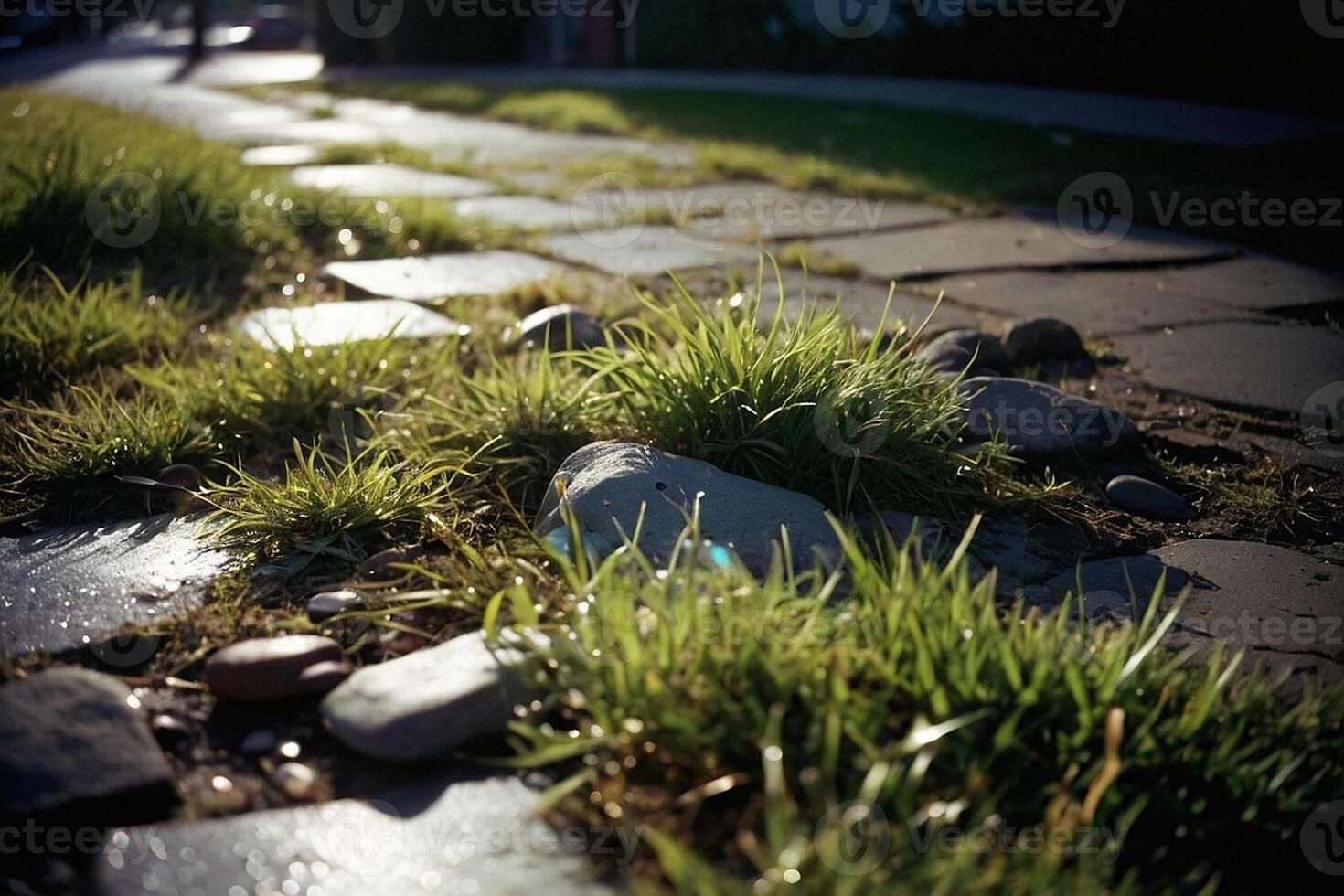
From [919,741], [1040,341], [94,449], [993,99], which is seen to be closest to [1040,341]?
[1040,341]

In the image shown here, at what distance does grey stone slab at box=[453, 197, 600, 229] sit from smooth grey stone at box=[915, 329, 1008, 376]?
196 centimetres

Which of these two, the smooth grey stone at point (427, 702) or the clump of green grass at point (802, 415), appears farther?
the clump of green grass at point (802, 415)

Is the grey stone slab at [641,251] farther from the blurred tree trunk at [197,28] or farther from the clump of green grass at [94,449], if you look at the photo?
the blurred tree trunk at [197,28]

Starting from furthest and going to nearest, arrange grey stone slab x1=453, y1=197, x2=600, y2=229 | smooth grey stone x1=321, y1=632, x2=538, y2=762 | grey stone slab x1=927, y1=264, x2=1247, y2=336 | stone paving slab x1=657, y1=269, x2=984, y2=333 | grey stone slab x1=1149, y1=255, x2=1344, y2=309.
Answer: grey stone slab x1=453, y1=197, x2=600, y2=229 → grey stone slab x1=1149, y1=255, x2=1344, y2=309 → grey stone slab x1=927, y1=264, x2=1247, y2=336 → stone paving slab x1=657, y1=269, x2=984, y2=333 → smooth grey stone x1=321, y1=632, x2=538, y2=762

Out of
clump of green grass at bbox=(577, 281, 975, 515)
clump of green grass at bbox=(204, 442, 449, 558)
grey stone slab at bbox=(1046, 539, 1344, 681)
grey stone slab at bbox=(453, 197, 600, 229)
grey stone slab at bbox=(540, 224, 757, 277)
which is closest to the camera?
grey stone slab at bbox=(1046, 539, 1344, 681)

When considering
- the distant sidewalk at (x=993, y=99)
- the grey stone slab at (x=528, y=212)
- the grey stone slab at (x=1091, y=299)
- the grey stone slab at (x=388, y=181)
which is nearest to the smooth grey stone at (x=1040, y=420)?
the grey stone slab at (x=1091, y=299)

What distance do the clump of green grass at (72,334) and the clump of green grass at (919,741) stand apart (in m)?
1.75

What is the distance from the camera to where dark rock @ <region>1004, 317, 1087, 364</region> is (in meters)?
2.89

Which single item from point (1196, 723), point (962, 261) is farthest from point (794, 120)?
point (1196, 723)

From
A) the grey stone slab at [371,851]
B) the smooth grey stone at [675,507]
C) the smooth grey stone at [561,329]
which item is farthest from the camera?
the smooth grey stone at [561,329]

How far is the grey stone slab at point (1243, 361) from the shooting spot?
269 centimetres

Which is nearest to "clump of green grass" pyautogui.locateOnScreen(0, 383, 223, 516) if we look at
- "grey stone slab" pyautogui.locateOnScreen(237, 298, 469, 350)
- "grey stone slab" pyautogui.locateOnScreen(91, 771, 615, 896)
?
"grey stone slab" pyautogui.locateOnScreen(237, 298, 469, 350)

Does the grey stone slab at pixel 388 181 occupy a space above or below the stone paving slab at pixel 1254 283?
above

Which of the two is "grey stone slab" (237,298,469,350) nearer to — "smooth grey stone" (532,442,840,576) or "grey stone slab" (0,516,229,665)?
"grey stone slab" (0,516,229,665)
